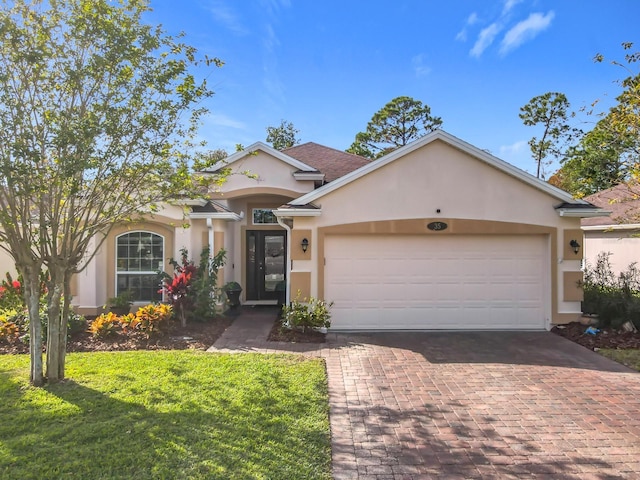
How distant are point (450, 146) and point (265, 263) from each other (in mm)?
7279

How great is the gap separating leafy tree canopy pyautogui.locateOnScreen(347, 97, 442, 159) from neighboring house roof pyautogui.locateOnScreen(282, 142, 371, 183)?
16439 mm

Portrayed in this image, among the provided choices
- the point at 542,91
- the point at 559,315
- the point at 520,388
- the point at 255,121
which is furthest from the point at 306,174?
the point at 542,91

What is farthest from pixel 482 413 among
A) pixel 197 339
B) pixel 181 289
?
pixel 181 289

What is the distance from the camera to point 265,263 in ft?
47.6

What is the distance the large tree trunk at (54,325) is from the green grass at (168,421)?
28 cm

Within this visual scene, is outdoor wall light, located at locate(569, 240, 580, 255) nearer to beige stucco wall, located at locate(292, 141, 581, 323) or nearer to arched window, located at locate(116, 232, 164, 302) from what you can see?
beige stucco wall, located at locate(292, 141, 581, 323)

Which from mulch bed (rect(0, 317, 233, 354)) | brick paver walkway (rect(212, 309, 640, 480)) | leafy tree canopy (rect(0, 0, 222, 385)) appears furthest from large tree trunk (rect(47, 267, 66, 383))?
brick paver walkway (rect(212, 309, 640, 480))

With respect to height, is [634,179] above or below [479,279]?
above

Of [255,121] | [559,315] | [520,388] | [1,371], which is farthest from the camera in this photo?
[255,121]

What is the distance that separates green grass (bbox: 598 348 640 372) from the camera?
7648 mm

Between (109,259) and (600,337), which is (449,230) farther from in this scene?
(109,259)

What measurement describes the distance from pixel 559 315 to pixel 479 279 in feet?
6.90

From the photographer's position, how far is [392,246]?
1055 centimetres

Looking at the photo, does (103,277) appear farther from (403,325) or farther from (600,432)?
(600,432)
